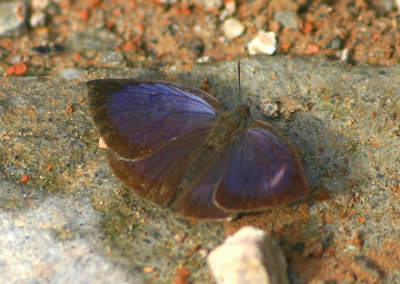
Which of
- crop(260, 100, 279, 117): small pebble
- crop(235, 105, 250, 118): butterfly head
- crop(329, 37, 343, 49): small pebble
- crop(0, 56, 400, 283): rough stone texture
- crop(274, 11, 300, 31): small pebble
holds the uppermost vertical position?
crop(274, 11, 300, 31): small pebble

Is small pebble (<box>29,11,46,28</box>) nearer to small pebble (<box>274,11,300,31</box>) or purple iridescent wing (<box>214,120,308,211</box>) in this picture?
small pebble (<box>274,11,300,31</box>)

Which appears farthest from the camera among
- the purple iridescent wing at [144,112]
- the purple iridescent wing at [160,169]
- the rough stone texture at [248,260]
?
the purple iridescent wing at [144,112]

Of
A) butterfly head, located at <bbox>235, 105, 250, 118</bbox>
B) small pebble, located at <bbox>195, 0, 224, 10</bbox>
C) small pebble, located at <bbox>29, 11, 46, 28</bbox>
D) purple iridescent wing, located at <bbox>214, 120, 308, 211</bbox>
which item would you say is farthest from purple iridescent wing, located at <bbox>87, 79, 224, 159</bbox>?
small pebble, located at <bbox>29, 11, 46, 28</bbox>

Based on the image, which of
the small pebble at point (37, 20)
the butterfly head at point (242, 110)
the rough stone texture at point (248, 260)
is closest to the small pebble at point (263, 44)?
the butterfly head at point (242, 110)

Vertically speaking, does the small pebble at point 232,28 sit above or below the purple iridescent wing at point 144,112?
above

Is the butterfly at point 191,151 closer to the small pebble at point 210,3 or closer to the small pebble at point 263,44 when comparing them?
the small pebble at point 263,44

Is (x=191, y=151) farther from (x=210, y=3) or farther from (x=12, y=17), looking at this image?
(x=12, y=17)

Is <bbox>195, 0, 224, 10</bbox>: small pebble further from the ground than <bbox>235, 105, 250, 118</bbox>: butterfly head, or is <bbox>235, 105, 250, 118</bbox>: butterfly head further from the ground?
<bbox>195, 0, 224, 10</bbox>: small pebble

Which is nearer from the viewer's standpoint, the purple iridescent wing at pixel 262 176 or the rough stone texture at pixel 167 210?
the purple iridescent wing at pixel 262 176

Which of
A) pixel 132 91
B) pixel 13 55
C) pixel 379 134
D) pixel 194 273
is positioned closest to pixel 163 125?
pixel 132 91
